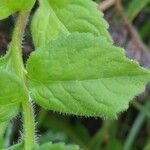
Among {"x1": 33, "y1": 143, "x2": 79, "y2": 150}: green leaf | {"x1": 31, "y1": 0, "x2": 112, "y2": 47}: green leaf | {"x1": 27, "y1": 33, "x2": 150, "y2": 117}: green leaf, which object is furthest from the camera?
{"x1": 31, "y1": 0, "x2": 112, "y2": 47}: green leaf

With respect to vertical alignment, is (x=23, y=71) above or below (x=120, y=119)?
above

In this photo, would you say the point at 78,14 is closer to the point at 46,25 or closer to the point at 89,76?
the point at 46,25

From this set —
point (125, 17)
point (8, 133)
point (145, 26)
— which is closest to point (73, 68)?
point (8, 133)

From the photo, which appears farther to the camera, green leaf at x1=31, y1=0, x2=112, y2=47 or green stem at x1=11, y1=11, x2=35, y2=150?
green leaf at x1=31, y1=0, x2=112, y2=47

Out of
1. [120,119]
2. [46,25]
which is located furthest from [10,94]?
[120,119]

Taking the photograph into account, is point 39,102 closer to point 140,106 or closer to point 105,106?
point 105,106

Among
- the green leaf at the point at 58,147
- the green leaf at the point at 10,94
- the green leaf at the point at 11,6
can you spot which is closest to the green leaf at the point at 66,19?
the green leaf at the point at 11,6

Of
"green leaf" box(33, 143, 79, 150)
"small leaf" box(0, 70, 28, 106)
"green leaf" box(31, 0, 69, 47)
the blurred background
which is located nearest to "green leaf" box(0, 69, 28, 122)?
"small leaf" box(0, 70, 28, 106)

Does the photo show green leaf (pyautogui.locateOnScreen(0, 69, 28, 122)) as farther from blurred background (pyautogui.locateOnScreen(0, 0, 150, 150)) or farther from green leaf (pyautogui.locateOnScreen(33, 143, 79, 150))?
blurred background (pyautogui.locateOnScreen(0, 0, 150, 150))
